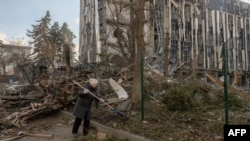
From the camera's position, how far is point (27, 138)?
845 cm

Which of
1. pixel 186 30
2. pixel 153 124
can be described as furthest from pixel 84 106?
pixel 186 30

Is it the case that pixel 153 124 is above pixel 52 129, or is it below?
above

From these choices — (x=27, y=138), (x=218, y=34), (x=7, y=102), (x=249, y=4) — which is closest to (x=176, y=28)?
(x=218, y=34)

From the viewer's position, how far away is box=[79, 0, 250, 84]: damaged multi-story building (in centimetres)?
3188

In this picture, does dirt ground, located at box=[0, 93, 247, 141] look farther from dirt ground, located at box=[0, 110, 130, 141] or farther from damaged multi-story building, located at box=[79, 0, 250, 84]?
damaged multi-story building, located at box=[79, 0, 250, 84]

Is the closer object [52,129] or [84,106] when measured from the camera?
[84,106]

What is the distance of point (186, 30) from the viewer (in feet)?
119

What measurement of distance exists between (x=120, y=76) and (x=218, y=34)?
87.4 feet

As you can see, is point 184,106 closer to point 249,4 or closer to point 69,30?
point 249,4

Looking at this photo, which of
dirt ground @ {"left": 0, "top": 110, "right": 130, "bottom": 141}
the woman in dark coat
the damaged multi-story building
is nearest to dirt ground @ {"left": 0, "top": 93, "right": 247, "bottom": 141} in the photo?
dirt ground @ {"left": 0, "top": 110, "right": 130, "bottom": 141}

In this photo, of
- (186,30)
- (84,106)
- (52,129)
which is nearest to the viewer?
(84,106)

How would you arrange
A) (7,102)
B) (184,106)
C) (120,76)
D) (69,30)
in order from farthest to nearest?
(69,30)
(120,76)
(7,102)
(184,106)

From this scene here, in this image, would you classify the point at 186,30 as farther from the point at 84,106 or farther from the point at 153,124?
the point at 84,106

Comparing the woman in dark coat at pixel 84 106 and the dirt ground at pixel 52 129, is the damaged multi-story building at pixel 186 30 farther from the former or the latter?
the woman in dark coat at pixel 84 106
